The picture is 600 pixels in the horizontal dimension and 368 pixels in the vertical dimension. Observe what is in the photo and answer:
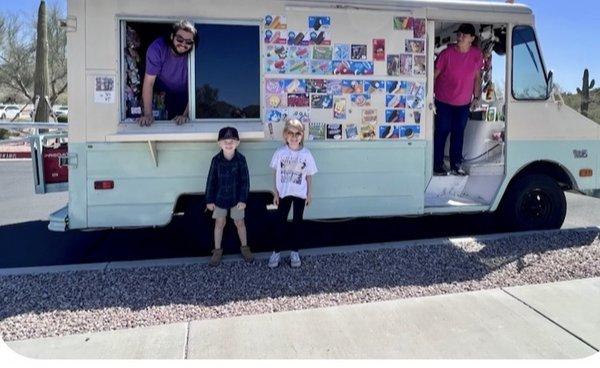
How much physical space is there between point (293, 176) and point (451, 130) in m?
2.39

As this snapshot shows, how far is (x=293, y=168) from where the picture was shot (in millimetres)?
4945

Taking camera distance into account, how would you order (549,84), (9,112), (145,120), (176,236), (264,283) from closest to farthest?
(264,283) < (145,120) < (549,84) < (176,236) < (9,112)

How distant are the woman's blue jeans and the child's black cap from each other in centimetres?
269

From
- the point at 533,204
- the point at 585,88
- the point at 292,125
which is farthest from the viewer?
the point at 585,88

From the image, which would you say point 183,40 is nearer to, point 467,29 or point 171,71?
point 171,71

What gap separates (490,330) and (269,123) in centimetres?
273

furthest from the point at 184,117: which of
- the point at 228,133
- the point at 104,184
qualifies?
the point at 104,184

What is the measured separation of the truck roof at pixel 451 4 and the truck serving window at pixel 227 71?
67 centimetres

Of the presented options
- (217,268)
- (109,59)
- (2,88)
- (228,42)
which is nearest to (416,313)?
(217,268)

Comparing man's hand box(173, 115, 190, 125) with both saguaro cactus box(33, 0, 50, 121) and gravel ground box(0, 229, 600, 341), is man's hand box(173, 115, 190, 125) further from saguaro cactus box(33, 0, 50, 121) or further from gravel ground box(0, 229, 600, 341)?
saguaro cactus box(33, 0, 50, 121)

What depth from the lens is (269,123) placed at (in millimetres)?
5215

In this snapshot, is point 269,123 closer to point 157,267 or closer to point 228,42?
point 228,42

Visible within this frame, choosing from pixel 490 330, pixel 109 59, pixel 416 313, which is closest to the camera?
pixel 490 330

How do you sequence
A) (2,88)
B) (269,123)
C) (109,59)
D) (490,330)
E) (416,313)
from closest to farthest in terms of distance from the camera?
(490,330) → (416,313) → (109,59) → (269,123) → (2,88)
